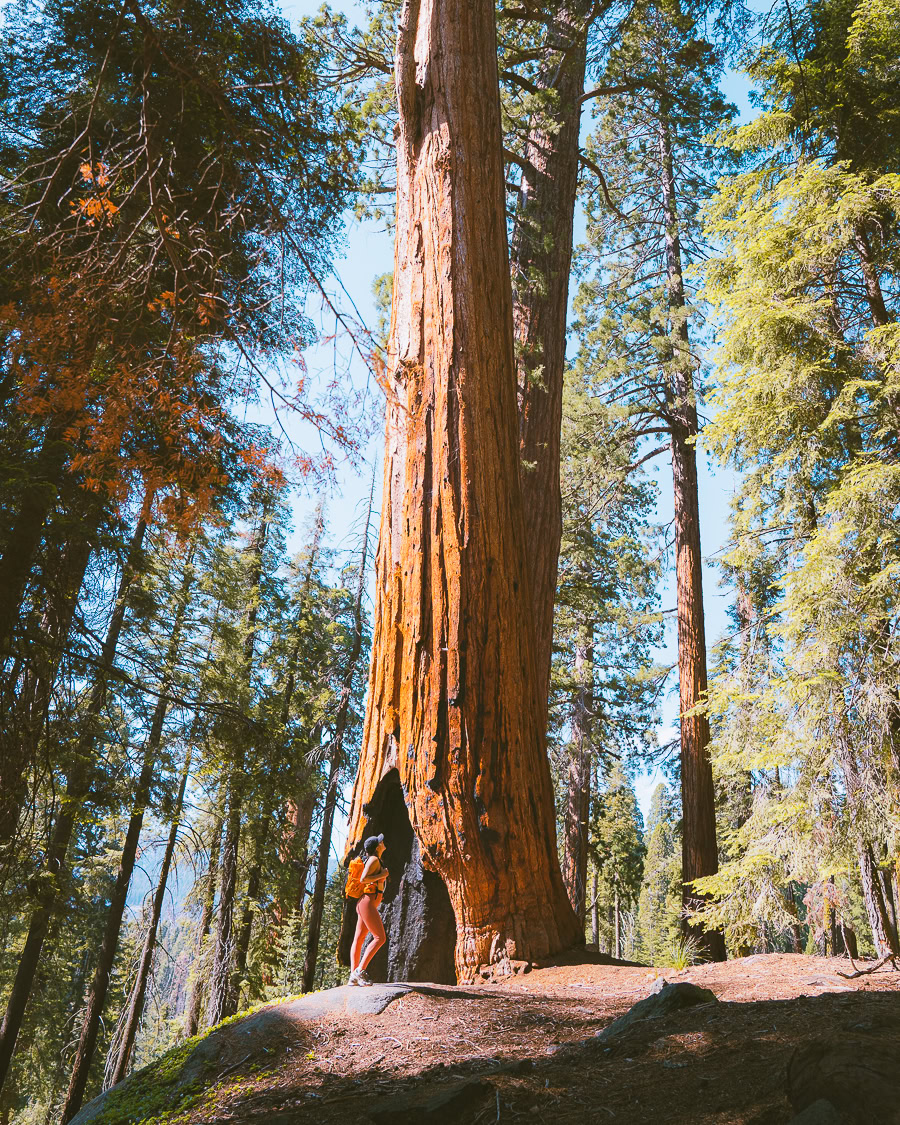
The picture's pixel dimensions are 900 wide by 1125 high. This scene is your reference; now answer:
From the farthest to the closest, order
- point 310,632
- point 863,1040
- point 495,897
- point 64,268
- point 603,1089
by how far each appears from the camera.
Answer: point 310,632 < point 64,268 < point 495,897 < point 603,1089 < point 863,1040

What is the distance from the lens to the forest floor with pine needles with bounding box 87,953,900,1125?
2209 mm

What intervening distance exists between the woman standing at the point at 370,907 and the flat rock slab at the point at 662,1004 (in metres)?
1.53

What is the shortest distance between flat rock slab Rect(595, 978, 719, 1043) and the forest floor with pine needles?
7 cm

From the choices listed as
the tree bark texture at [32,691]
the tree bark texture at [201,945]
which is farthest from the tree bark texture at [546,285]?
the tree bark texture at [201,945]

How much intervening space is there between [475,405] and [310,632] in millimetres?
15200

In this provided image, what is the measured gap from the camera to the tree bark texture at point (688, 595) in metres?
10.4

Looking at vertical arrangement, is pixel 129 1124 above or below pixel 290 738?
below

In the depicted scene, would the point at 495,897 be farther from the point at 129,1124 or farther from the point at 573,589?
the point at 573,589

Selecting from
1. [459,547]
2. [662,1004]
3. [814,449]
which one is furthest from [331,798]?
[662,1004]

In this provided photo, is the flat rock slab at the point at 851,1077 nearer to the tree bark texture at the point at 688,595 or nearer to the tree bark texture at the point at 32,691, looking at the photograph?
the tree bark texture at the point at 32,691

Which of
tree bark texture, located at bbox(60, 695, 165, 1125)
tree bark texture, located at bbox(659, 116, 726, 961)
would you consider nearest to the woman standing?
tree bark texture, located at bbox(659, 116, 726, 961)

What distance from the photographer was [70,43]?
648 centimetres

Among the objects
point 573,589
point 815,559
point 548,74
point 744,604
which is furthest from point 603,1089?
point 744,604

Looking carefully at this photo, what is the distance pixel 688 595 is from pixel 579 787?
6.43 metres
